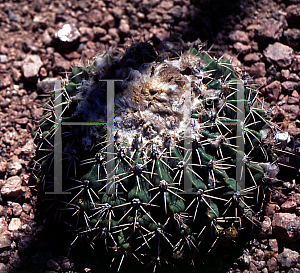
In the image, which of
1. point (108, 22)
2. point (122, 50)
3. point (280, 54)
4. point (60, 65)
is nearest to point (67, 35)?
point (60, 65)

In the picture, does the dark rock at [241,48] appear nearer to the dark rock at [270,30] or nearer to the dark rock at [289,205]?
the dark rock at [270,30]

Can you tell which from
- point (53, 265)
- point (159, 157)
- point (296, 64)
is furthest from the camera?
point (296, 64)

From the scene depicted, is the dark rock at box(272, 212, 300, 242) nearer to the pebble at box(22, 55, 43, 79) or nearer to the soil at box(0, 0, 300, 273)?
the soil at box(0, 0, 300, 273)

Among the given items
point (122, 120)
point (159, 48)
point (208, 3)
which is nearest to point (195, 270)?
point (122, 120)

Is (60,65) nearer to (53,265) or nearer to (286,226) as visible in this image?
(53,265)

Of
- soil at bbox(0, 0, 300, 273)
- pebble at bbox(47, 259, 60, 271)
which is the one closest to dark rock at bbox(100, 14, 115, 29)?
soil at bbox(0, 0, 300, 273)

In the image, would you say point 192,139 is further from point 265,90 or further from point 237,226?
point 265,90

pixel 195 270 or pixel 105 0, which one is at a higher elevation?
pixel 105 0
